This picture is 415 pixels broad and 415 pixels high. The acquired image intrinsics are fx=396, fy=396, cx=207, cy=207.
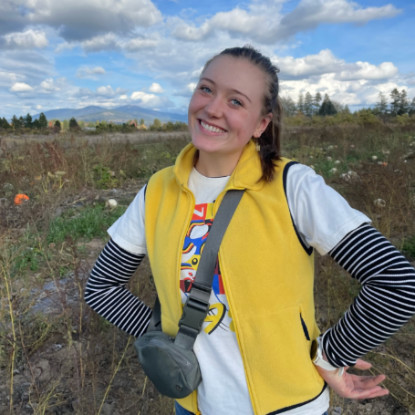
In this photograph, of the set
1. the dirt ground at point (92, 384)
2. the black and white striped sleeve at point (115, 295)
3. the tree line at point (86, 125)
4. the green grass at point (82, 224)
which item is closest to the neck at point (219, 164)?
the black and white striped sleeve at point (115, 295)

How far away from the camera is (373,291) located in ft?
3.30

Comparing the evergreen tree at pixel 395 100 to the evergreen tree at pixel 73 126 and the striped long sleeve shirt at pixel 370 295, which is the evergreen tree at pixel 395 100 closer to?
the evergreen tree at pixel 73 126

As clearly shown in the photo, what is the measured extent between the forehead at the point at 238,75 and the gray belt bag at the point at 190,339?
35cm

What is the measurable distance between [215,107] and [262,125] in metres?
0.22

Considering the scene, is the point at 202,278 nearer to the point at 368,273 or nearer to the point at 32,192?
the point at 368,273

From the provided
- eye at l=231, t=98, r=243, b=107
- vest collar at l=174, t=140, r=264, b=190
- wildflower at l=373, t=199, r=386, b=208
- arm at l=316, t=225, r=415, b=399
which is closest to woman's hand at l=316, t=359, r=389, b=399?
arm at l=316, t=225, r=415, b=399

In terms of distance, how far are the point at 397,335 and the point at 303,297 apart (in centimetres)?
197

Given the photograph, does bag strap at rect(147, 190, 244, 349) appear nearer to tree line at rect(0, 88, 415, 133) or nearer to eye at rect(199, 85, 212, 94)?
eye at rect(199, 85, 212, 94)

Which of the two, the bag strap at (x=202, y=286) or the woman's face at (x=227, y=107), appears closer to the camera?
the bag strap at (x=202, y=286)

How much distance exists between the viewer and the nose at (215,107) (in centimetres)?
124

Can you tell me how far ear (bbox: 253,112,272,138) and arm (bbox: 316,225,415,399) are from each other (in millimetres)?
510

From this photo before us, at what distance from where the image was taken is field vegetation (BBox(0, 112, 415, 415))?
2.20m

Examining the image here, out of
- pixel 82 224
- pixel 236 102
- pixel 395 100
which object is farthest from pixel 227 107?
pixel 395 100

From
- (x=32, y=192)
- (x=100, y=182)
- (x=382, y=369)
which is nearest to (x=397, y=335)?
(x=382, y=369)
